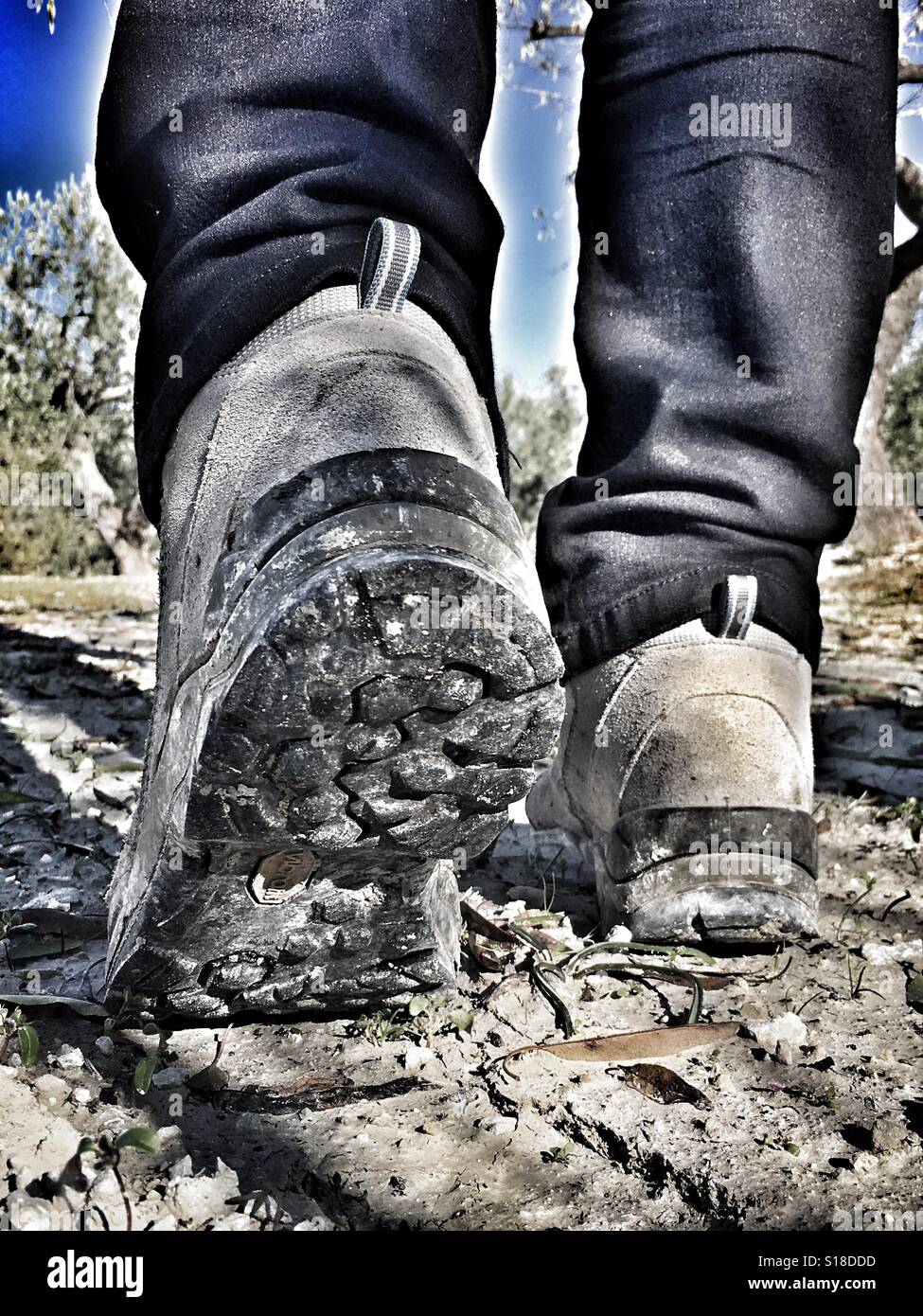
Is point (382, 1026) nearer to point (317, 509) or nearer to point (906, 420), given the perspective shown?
point (317, 509)

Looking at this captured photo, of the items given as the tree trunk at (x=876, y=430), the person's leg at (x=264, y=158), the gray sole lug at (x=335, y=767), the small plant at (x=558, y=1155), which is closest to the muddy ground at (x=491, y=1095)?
the small plant at (x=558, y=1155)

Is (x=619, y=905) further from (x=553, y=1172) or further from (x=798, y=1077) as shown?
(x=553, y=1172)

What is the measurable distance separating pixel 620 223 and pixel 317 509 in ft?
2.77

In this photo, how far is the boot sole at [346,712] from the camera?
82 cm

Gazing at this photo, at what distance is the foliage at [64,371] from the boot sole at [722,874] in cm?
901

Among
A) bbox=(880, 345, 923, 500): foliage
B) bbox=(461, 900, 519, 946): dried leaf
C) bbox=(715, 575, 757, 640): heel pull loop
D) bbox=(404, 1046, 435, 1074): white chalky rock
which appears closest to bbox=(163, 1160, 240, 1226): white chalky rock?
bbox=(404, 1046, 435, 1074): white chalky rock

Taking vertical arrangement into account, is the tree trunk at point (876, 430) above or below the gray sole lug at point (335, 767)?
above

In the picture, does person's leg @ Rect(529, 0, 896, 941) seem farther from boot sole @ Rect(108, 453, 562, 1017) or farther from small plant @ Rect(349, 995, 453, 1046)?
boot sole @ Rect(108, 453, 562, 1017)

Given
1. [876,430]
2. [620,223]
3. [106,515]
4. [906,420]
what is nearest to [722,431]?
[620,223]

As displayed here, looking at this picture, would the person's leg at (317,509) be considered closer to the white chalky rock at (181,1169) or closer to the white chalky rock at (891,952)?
the white chalky rock at (181,1169)

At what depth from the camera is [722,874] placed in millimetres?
1337

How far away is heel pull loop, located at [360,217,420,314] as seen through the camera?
102 centimetres

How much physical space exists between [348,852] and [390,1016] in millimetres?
354

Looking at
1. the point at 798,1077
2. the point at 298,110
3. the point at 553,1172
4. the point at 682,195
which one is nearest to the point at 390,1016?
the point at 553,1172
